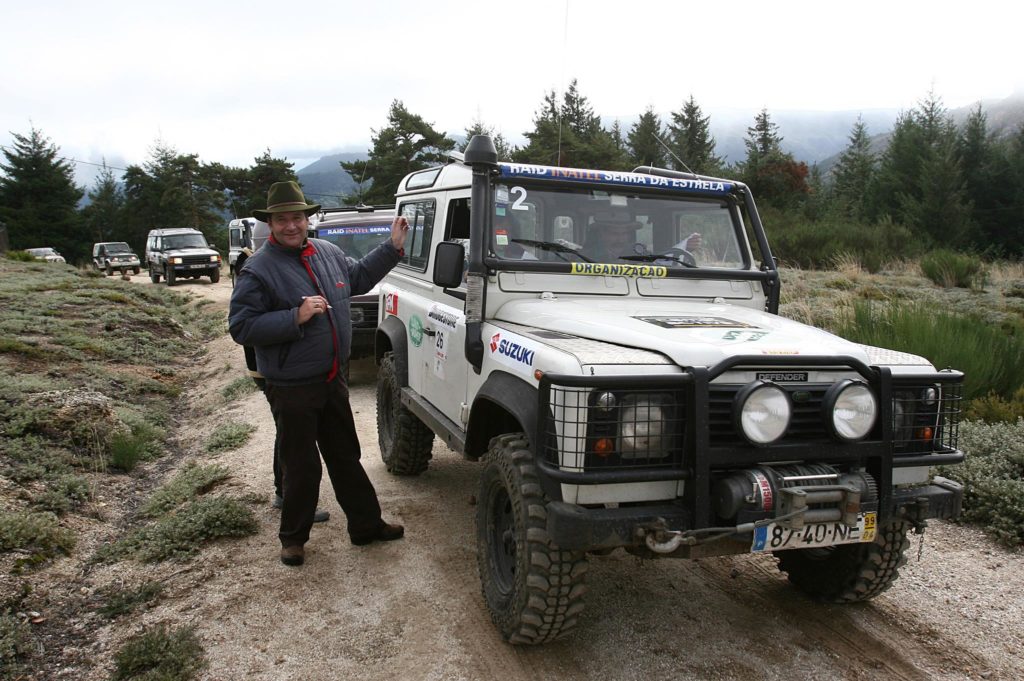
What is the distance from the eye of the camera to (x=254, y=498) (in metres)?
5.33

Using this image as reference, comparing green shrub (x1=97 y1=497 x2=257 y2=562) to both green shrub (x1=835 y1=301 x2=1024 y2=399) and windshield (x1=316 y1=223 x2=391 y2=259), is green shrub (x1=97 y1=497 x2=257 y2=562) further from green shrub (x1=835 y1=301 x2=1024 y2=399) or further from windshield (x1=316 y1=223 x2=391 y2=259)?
windshield (x1=316 y1=223 x2=391 y2=259)

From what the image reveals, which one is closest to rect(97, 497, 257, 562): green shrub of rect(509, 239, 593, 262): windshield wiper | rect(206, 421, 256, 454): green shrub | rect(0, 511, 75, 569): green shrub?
rect(0, 511, 75, 569): green shrub

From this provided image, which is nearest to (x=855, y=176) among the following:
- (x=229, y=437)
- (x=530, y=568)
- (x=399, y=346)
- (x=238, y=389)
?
(x=238, y=389)

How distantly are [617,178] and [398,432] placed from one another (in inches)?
98.0

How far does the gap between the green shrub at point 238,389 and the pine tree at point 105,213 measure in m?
52.6

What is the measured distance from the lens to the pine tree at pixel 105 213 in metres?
56.0

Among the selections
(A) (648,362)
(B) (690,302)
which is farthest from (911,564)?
(A) (648,362)

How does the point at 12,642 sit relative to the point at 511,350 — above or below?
below

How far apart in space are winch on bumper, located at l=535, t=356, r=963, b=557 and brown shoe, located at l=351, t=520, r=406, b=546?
2001 millimetres

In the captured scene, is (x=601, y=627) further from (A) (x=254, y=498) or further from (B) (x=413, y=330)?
(A) (x=254, y=498)

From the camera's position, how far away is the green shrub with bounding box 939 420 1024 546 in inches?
183

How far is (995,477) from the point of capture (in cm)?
500

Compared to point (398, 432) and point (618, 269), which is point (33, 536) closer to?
point (398, 432)

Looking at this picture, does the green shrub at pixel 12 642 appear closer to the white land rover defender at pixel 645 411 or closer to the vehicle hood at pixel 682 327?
the white land rover defender at pixel 645 411
